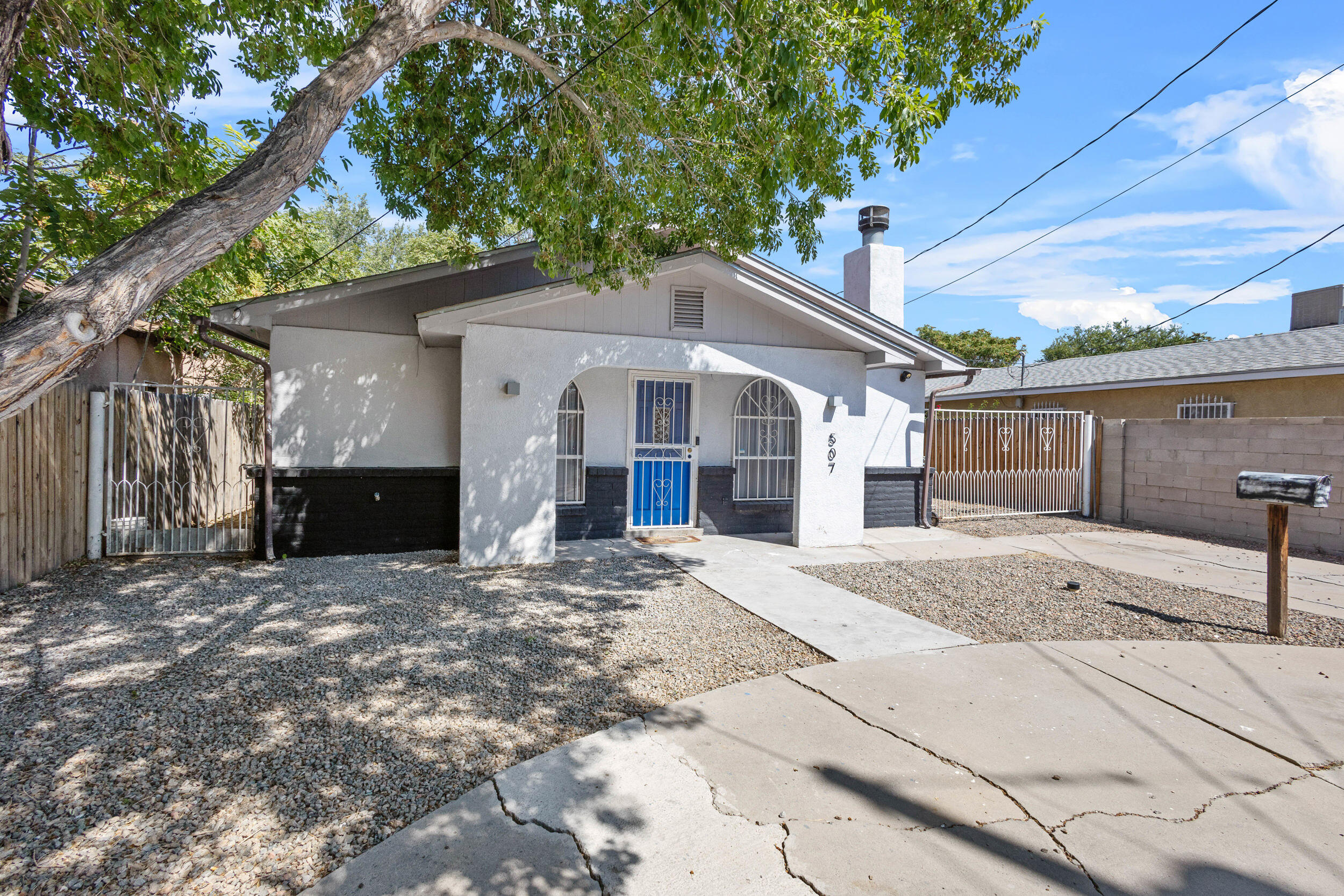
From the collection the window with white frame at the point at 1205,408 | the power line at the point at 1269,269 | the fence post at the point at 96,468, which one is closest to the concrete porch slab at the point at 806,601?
the fence post at the point at 96,468

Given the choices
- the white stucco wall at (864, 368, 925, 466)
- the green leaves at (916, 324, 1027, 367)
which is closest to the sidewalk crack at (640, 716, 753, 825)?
the white stucco wall at (864, 368, 925, 466)

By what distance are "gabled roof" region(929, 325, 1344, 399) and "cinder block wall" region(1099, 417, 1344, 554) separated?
231 centimetres

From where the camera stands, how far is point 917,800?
2830 mm

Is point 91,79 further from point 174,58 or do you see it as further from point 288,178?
point 288,178

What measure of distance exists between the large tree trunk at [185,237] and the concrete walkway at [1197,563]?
8712 mm

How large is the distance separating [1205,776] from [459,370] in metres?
7.87

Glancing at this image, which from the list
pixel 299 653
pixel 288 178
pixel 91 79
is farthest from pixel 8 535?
pixel 288 178

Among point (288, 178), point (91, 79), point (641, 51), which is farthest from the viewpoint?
point (641, 51)

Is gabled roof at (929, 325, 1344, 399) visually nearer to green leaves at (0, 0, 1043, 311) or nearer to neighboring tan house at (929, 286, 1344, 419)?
neighboring tan house at (929, 286, 1344, 419)

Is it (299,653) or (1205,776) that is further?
(299,653)

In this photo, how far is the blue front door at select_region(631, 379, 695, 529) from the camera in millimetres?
9133

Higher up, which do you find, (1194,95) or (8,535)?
(1194,95)

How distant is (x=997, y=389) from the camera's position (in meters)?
18.4

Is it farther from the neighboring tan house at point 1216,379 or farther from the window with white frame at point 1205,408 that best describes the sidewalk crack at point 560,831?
the window with white frame at point 1205,408
